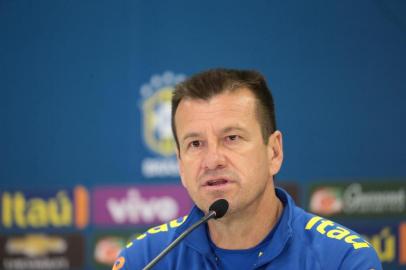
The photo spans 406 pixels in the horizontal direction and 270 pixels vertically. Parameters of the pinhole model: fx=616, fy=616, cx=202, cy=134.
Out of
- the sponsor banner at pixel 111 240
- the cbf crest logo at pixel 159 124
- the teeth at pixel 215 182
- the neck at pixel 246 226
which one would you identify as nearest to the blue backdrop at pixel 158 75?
the cbf crest logo at pixel 159 124

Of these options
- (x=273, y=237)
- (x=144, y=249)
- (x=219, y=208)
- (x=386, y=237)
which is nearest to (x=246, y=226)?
(x=273, y=237)

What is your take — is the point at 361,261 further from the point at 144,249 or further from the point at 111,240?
the point at 111,240

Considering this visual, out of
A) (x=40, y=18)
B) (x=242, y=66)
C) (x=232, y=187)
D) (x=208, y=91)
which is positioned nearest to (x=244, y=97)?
(x=208, y=91)

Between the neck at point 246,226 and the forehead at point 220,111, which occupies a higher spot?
the forehead at point 220,111

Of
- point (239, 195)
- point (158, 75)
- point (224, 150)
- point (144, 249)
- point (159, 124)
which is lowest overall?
point (144, 249)

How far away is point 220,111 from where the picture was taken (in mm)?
1492

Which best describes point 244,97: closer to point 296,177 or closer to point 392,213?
point 296,177

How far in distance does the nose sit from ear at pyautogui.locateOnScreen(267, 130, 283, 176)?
0.57 ft

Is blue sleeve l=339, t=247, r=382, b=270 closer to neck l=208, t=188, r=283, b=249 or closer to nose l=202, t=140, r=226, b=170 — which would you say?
neck l=208, t=188, r=283, b=249

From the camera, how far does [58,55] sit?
119 inches

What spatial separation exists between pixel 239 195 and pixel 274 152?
0.68ft

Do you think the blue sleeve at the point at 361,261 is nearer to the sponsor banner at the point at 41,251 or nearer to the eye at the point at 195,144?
the eye at the point at 195,144

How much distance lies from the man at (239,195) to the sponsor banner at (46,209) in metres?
1.45

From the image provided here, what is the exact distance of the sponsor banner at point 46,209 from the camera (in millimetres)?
3023
